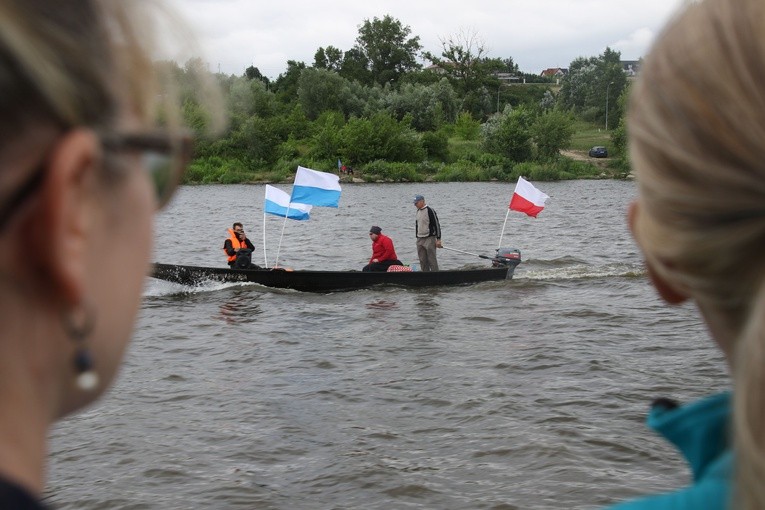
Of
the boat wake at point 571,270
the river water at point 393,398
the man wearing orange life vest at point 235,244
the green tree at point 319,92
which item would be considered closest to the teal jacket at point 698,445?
the river water at point 393,398

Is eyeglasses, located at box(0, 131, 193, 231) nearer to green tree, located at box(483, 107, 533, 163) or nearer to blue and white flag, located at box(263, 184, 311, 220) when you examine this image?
blue and white flag, located at box(263, 184, 311, 220)

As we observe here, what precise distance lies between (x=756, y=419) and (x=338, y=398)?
9.99 meters

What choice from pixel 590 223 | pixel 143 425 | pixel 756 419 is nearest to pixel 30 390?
pixel 756 419

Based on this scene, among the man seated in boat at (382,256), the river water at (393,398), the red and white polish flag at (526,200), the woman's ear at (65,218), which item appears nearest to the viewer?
the woman's ear at (65,218)

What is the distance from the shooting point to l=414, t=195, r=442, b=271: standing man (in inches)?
714

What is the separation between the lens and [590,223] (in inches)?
1293

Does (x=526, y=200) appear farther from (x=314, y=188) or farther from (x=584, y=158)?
(x=584, y=158)

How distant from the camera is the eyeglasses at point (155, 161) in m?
0.72

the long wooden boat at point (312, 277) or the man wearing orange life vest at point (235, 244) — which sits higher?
the man wearing orange life vest at point (235, 244)

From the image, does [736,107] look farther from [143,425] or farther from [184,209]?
[184,209]

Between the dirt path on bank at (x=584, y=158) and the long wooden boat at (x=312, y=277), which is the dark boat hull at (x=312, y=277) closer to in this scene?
the long wooden boat at (x=312, y=277)

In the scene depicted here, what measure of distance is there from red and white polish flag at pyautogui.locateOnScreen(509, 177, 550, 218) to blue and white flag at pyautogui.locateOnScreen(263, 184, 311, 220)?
451 cm

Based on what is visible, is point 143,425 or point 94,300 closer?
point 94,300

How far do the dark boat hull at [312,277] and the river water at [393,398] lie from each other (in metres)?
0.21
